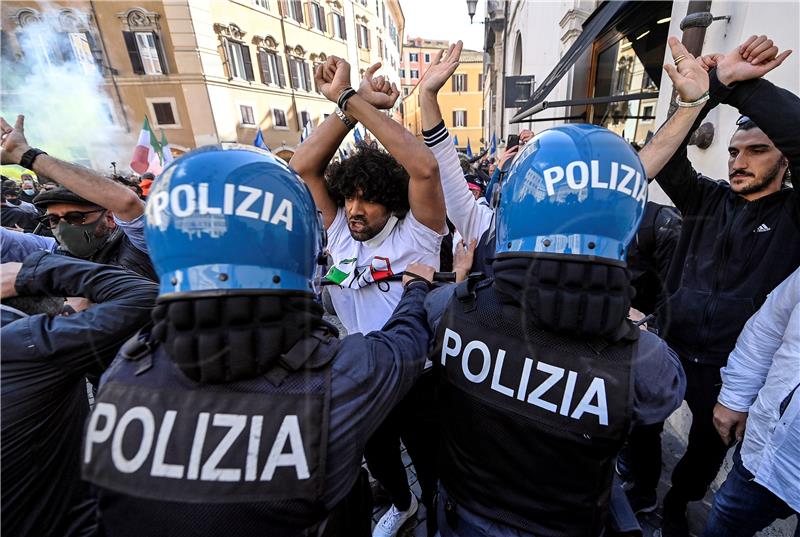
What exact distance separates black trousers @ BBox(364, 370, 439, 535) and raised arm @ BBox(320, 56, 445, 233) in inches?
31.9

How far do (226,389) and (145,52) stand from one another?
22.3m

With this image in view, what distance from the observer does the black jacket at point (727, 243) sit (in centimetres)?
150

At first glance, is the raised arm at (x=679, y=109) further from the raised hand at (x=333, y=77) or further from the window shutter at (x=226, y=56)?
the window shutter at (x=226, y=56)

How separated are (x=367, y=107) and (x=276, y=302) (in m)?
Answer: 1.05

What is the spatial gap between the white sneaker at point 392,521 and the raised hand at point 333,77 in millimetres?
2448

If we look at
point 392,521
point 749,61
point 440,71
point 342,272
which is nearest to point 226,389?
point 342,272

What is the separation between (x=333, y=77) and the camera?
169cm

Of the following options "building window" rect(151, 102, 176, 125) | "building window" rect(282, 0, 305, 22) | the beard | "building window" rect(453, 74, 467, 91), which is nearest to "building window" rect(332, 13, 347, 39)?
"building window" rect(282, 0, 305, 22)

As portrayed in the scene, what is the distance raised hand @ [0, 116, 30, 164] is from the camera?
6.79 feet

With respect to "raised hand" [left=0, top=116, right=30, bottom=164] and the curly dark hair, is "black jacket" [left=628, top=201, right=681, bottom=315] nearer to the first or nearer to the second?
the curly dark hair

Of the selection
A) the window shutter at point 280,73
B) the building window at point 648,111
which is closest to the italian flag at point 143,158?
the building window at point 648,111

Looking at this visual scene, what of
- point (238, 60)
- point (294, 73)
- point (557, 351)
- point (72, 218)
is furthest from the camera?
point (294, 73)

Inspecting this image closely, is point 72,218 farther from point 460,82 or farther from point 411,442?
point 460,82

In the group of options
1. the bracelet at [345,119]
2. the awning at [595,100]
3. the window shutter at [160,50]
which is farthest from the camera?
the window shutter at [160,50]
